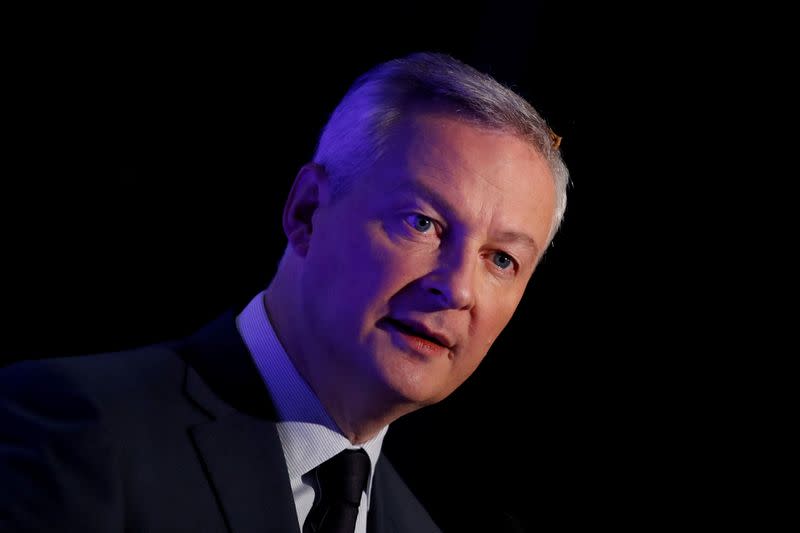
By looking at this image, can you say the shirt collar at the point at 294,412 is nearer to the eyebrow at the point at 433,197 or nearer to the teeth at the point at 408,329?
the teeth at the point at 408,329

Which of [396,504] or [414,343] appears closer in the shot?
[414,343]

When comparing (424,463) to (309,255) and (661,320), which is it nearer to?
(661,320)

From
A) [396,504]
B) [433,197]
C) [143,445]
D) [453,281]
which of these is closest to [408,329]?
[453,281]

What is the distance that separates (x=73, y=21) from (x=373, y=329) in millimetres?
1008

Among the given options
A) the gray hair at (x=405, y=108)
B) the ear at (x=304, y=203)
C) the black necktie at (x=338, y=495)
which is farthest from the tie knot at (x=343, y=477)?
the gray hair at (x=405, y=108)

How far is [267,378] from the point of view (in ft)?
4.77

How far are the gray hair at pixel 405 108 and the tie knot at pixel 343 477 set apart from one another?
0.49 meters

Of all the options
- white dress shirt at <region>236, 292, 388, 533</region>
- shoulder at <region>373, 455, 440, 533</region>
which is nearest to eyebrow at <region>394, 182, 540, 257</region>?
white dress shirt at <region>236, 292, 388, 533</region>

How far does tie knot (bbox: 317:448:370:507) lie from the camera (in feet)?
4.75

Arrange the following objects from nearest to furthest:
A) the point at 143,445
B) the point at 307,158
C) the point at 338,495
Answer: the point at 143,445 → the point at 338,495 → the point at 307,158

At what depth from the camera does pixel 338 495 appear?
144 cm

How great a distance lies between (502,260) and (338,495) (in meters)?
0.52

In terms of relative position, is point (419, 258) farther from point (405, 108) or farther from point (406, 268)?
point (405, 108)

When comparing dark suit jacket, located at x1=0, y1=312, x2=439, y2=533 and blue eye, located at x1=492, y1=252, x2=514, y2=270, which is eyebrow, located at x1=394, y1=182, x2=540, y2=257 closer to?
blue eye, located at x1=492, y1=252, x2=514, y2=270
